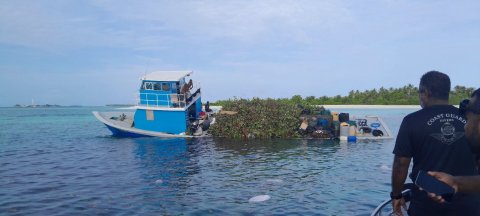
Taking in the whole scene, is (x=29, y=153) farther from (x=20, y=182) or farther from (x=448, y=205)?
(x=448, y=205)

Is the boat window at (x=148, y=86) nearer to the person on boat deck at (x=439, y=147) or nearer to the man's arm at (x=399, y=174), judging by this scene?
the man's arm at (x=399, y=174)

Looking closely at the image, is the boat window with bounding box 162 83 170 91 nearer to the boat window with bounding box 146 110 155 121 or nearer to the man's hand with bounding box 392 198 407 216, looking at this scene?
the boat window with bounding box 146 110 155 121

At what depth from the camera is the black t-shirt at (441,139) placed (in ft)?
14.6

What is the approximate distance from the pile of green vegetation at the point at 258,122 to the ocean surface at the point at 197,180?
210 inches

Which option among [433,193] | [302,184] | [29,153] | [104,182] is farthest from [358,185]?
[29,153]

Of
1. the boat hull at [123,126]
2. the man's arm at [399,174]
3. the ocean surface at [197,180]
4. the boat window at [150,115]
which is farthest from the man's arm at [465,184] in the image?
the boat window at [150,115]

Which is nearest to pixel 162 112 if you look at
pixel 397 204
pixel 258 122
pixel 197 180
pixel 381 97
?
pixel 258 122

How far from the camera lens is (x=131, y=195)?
40.9ft

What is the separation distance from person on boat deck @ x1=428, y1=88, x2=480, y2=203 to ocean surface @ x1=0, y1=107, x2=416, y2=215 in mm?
7037

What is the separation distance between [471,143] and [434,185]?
3.44 ft

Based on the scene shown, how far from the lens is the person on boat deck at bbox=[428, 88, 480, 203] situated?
2848 mm

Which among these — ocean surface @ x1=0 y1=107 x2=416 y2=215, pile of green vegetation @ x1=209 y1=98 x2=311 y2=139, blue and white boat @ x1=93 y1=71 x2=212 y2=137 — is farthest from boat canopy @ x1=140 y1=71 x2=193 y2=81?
ocean surface @ x1=0 y1=107 x2=416 y2=215

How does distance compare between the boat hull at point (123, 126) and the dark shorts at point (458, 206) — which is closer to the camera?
the dark shorts at point (458, 206)

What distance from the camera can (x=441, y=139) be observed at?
4469mm
